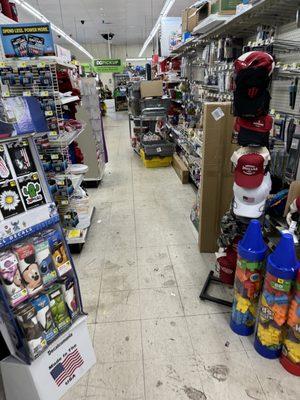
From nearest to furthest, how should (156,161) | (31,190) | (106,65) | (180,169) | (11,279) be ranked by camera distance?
1. (11,279)
2. (31,190)
3. (180,169)
4. (156,161)
5. (106,65)

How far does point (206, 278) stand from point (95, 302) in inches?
38.7

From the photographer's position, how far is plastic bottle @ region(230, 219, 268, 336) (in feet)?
5.46

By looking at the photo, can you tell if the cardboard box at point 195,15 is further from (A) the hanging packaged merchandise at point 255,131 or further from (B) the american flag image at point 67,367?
(B) the american flag image at point 67,367

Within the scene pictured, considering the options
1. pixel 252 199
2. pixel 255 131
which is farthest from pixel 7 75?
pixel 252 199

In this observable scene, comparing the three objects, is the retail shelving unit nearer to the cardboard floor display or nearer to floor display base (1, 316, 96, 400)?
the cardboard floor display

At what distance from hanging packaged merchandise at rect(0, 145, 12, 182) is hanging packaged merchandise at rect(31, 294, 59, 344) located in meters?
0.59

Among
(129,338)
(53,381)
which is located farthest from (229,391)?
(53,381)

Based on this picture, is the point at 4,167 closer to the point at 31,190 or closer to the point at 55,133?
the point at 31,190

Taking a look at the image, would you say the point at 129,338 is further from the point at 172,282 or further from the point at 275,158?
the point at 275,158

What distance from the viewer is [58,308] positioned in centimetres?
143

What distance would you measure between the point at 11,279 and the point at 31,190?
411 millimetres

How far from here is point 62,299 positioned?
1449 mm

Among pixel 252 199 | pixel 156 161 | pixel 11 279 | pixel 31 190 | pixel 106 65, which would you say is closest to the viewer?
pixel 11 279

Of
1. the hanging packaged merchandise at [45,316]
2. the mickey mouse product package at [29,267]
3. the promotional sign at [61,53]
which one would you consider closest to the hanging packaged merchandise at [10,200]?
the mickey mouse product package at [29,267]
